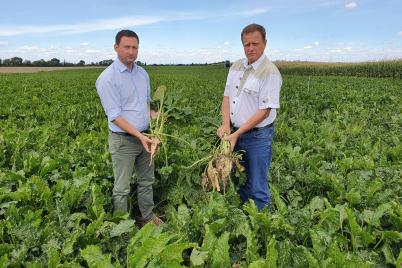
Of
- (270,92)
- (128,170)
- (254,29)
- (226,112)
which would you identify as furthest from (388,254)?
(128,170)

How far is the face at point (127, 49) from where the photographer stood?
12.5 ft

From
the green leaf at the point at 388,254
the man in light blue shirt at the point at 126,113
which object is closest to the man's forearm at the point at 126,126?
the man in light blue shirt at the point at 126,113

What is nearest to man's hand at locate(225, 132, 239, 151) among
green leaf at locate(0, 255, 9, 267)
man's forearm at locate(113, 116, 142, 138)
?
man's forearm at locate(113, 116, 142, 138)

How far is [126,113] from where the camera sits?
4086 millimetres

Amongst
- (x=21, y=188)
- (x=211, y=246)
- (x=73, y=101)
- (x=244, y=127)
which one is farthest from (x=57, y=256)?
(x=73, y=101)

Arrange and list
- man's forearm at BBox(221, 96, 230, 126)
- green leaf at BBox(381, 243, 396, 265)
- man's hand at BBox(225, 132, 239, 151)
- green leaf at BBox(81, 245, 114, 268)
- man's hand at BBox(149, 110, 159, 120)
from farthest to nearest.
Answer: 1. man's hand at BBox(149, 110, 159, 120)
2. man's forearm at BBox(221, 96, 230, 126)
3. man's hand at BBox(225, 132, 239, 151)
4. green leaf at BBox(381, 243, 396, 265)
5. green leaf at BBox(81, 245, 114, 268)

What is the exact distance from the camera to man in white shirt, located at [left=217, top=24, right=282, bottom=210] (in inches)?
156

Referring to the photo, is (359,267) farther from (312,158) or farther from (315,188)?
(312,158)

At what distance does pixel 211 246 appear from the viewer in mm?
3195

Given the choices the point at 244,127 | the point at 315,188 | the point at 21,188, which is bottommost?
the point at 315,188

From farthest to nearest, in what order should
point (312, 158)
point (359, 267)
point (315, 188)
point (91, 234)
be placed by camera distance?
point (312, 158)
point (315, 188)
point (91, 234)
point (359, 267)

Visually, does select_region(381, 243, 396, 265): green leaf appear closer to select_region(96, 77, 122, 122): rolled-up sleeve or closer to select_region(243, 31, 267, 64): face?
select_region(243, 31, 267, 64): face

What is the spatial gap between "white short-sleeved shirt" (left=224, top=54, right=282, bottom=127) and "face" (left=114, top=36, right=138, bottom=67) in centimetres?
106

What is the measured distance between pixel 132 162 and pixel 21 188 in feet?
3.67
